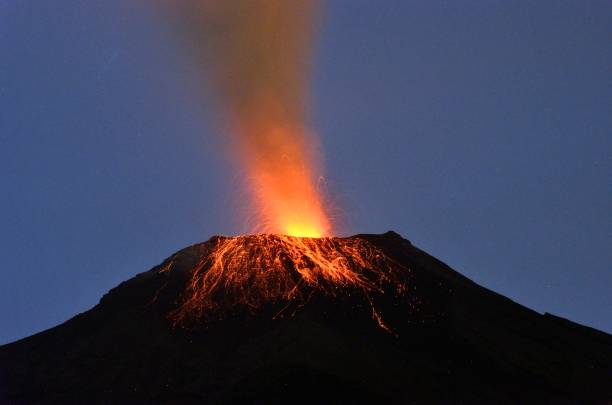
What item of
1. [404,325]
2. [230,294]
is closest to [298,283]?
[230,294]

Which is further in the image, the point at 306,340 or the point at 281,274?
the point at 281,274

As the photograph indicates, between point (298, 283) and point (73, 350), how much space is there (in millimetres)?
11037

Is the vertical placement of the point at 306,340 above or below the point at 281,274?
below

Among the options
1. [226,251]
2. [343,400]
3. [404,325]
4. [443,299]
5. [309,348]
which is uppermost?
[226,251]

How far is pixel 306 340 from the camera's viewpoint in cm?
2458

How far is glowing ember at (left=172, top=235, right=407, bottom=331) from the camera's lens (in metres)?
30.5

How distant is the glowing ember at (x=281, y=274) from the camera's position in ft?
100

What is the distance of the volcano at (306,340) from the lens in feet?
75.8

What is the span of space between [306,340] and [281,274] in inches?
327

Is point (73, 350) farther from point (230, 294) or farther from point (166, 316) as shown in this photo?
point (230, 294)

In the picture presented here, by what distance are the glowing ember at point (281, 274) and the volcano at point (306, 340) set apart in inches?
3.9

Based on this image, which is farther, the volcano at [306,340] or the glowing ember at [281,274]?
the glowing ember at [281,274]

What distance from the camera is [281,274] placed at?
107 feet

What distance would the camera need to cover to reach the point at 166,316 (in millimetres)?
30797
